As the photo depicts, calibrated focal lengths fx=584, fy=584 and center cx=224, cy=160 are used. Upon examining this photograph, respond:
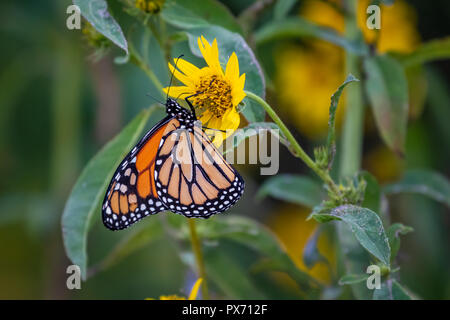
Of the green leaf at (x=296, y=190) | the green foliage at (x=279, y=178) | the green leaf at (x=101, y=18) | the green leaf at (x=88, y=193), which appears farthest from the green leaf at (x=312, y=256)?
the green leaf at (x=101, y=18)

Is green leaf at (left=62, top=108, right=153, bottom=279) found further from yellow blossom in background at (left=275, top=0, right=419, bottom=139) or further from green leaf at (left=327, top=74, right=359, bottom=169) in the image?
yellow blossom in background at (left=275, top=0, right=419, bottom=139)

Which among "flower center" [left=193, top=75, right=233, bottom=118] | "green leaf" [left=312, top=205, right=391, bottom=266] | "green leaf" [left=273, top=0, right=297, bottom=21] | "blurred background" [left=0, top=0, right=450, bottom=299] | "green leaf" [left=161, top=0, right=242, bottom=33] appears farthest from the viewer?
"blurred background" [left=0, top=0, right=450, bottom=299]

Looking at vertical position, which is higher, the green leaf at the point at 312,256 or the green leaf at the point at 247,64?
the green leaf at the point at 247,64

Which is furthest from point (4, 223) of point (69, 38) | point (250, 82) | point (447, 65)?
point (447, 65)

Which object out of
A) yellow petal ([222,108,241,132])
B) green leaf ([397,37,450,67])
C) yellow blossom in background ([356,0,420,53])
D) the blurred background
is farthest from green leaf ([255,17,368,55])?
yellow blossom in background ([356,0,420,53])

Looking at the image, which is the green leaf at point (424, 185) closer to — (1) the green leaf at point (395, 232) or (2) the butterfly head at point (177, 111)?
(1) the green leaf at point (395, 232)

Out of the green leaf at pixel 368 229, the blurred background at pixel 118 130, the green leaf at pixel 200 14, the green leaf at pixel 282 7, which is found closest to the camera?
the green leaf at pixel 368 229
